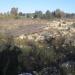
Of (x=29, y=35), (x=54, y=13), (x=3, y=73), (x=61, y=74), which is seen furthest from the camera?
(x=54, y=13)

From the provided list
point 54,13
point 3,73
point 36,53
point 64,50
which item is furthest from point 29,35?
point 54,13

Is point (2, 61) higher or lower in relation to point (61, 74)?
higher

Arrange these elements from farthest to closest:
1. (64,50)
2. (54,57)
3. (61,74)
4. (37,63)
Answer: (64,50) < (54,57) < (37,63) < (61,74)

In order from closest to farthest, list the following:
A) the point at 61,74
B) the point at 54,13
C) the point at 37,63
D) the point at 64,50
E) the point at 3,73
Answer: the point at 3,73 → the point at 61,74 → the point at 37,63 → the point at 64,50 → the point at 54,13

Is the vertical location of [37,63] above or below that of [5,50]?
below

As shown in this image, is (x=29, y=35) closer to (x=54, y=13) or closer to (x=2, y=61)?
(x=2, y=61)

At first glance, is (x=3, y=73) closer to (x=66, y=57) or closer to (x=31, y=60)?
(x=31, y=60)

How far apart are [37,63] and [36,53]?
1.64m

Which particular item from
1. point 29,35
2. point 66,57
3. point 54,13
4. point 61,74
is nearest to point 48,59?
point 66,57

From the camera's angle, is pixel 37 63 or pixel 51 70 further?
pixel 37 63

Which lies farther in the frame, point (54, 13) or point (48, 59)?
point (54, 13)

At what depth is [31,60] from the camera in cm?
1263

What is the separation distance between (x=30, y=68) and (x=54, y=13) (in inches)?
1957

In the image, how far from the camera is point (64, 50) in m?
15.6
